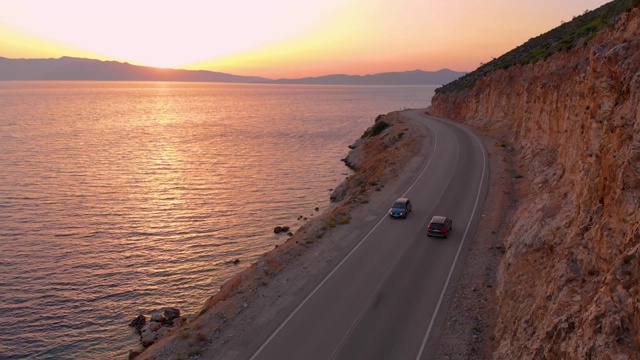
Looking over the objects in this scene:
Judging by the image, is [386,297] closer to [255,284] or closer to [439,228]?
[255,284]

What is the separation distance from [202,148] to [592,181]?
8881 cm

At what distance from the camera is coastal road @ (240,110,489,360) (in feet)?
66.9

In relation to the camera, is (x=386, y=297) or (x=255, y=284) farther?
(x=255, y=284)

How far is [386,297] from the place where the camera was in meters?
24.1

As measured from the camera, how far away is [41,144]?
95.4 meters

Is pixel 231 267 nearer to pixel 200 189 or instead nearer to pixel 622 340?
pixel 200 189

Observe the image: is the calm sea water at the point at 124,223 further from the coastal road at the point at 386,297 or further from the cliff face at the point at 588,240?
the cliff face at the point at 588,240

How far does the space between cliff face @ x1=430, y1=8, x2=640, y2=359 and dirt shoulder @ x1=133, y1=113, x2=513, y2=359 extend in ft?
4.29

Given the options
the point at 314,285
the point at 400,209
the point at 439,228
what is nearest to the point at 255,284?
the point at 314,285

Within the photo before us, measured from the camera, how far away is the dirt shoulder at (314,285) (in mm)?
21328

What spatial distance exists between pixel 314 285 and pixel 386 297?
14.6 ft

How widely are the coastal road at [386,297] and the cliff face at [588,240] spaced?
3200 mm

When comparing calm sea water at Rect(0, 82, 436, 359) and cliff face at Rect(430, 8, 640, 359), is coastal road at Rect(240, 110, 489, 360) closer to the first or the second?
cliff face at Rect(430, 8, 640, 359)

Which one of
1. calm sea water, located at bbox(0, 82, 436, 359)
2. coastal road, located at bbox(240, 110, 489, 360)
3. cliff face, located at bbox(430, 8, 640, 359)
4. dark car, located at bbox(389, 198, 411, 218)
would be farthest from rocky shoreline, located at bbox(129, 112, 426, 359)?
cliff face, located at bbox(430, 8, 640, 359)
